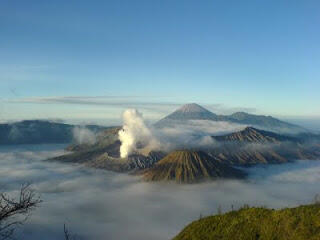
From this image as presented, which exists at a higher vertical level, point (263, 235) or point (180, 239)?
point (263, 235)

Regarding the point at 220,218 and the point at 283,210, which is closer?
the point at 283,210

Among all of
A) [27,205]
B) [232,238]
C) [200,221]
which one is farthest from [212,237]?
[27,205]

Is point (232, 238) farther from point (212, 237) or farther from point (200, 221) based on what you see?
point (200, 221)

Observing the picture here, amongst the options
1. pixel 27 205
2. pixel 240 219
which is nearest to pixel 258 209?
pixel 240 219

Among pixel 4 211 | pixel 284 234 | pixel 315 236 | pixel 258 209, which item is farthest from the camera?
pixel 258 209

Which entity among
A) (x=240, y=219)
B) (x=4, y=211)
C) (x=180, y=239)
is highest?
(x=4, y=211)

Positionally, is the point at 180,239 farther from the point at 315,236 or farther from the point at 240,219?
the point at 315,236

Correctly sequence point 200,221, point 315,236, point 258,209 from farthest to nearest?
1. point 200,221
2. point 258,209
3. point 315,236
